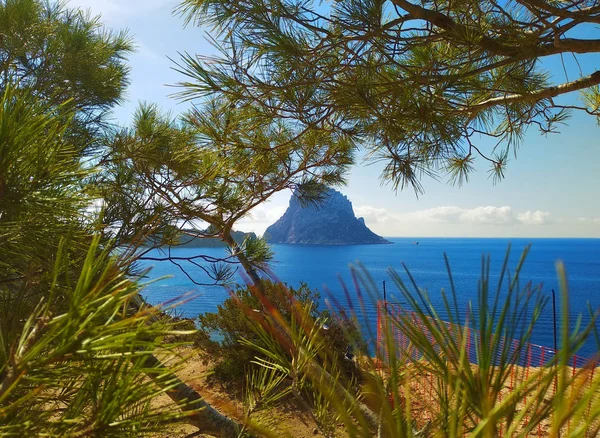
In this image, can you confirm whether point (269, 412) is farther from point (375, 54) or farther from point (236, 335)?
point (375, 54)

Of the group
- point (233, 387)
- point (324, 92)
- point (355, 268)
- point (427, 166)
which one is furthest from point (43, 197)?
point (233, 387)

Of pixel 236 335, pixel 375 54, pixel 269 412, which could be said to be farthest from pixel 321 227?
pixel 375 54

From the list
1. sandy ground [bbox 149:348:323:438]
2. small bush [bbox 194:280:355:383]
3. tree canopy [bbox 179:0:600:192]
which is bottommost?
sandy ground [bbox 149:348:323:438]

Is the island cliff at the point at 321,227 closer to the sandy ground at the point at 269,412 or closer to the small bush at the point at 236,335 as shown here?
the small bush at the point at 236,335

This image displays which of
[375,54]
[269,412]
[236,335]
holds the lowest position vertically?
[269,412]

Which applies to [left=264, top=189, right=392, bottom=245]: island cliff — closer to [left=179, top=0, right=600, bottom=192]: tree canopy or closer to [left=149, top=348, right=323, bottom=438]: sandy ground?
[left=149, top=348, right=323, bottom=438]: sandy ground

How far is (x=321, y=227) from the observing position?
63.0m

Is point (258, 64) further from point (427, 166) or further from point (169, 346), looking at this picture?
point (169, 346)

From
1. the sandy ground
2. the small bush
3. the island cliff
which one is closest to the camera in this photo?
the sandy ground

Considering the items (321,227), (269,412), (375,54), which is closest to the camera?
(375,54)

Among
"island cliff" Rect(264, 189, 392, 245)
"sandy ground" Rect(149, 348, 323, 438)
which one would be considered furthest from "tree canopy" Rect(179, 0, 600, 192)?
"island cliff" Rect(264, 189, 392, 245)

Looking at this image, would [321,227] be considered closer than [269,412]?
No

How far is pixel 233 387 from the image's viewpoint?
388 centimetres

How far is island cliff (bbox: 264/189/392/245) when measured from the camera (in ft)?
205
